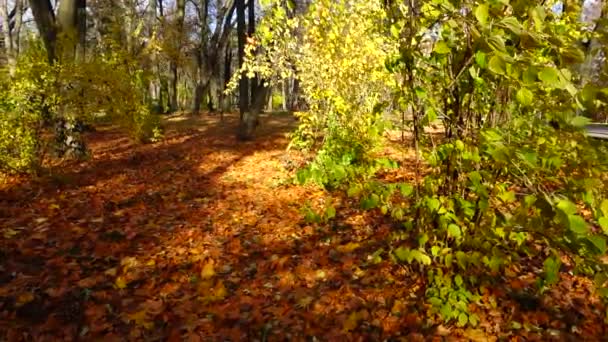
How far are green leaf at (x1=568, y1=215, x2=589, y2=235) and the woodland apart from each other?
0.05ft

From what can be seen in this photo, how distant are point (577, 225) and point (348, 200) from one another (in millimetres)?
5321

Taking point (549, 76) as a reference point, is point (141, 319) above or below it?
below

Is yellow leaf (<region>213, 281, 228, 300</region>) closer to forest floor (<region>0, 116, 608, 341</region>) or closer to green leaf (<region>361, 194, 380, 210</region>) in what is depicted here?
forest floor (<region>0, 116, 608, 341</region>)

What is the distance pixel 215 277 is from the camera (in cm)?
436

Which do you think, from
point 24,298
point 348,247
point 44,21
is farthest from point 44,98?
point 348,247

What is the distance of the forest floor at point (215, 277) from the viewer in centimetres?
346

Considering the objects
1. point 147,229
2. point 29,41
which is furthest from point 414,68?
point 29,41

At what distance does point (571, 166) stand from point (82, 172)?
333 inches

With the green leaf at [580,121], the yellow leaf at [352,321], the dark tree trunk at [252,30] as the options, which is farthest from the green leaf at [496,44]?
the dark tree trunk at [252,30]

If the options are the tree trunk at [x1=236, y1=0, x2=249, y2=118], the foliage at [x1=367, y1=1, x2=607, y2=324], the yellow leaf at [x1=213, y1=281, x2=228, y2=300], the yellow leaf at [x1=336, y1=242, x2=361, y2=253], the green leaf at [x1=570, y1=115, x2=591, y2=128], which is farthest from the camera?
the tree trunk at [x1=236, y1=0, x2=249, y2=118]

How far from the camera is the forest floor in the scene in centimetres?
346

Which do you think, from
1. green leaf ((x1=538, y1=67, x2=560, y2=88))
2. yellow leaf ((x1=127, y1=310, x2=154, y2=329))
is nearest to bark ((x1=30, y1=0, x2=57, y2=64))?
yellow leaf ((x1=127, y1=310, x2=154, y2=329))

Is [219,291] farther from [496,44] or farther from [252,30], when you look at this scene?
[252,30]

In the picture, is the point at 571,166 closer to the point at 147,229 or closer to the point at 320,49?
the point at 147,229
